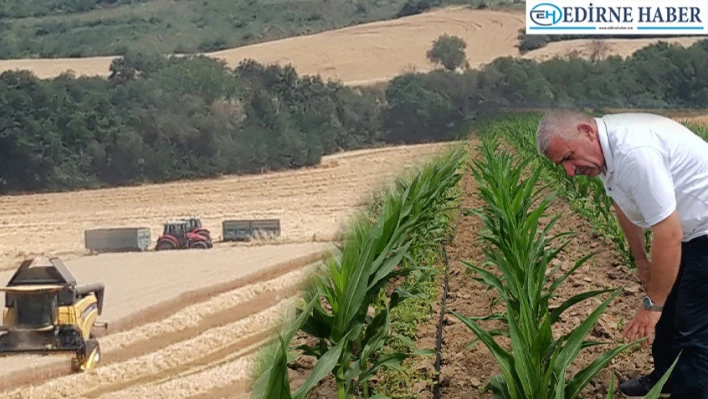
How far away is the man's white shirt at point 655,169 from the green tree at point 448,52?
688 mm

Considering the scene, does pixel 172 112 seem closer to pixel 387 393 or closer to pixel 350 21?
pixel 350 21

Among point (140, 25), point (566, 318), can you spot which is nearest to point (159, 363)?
point (140, 25)

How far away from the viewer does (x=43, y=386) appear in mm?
1438

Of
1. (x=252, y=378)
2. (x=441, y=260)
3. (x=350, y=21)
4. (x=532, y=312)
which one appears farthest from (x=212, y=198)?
(x=441, y=260)

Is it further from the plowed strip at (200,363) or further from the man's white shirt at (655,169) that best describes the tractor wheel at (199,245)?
the man's white shirt at (655,169)

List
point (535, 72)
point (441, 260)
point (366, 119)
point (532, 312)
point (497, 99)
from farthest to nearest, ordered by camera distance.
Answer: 1. point (441, 260)
2. point (535, 72)
3. point (497, 99)
4. point (366, 119)
5. point (532, 312)

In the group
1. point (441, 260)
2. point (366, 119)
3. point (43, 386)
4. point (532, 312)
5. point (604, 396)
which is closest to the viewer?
point (43, 386)

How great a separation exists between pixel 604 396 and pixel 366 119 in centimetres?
108

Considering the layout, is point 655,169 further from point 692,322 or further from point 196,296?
point 196,296

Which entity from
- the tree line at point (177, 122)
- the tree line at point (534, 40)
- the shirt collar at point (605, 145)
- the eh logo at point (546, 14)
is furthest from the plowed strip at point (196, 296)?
the eh logo at point (546, 14)

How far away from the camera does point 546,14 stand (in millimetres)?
3357

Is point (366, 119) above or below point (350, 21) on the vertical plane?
below

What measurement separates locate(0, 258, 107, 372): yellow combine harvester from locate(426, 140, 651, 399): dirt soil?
1.18 m

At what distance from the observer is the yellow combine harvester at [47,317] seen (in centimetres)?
136
